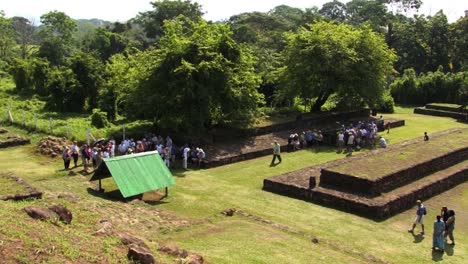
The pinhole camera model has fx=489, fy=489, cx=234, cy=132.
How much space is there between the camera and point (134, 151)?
2022 centimetres

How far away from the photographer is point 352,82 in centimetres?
2923

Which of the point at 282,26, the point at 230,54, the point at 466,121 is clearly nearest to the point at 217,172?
the point at 230,54

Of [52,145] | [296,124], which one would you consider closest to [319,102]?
[296,124]

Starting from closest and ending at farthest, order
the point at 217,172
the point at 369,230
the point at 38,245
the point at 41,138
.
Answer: the point at 38,245 < the point at 369,230 < the point at 217,172 < the point at 41,138

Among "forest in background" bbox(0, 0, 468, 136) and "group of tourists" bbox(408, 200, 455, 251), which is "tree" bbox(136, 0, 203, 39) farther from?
"group of tourists" bbox(408, 200, 455, 251)

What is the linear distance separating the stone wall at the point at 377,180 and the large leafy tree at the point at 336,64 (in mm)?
10498

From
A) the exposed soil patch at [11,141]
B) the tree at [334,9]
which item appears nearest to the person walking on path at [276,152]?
the exposed soil patch at [11,141]

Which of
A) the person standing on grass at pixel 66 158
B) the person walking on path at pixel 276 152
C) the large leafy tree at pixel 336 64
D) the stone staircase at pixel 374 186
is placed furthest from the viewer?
the large leafy tree at pixel 336 64

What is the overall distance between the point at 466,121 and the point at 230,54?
19697 mm

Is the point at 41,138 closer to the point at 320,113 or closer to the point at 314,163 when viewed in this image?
the point at 314,163

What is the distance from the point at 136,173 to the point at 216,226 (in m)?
3.69

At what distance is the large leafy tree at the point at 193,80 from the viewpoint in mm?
21844

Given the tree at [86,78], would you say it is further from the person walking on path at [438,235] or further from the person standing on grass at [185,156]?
the person walking on path at [438,235]

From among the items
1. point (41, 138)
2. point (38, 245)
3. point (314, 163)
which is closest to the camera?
point (38, 245)
